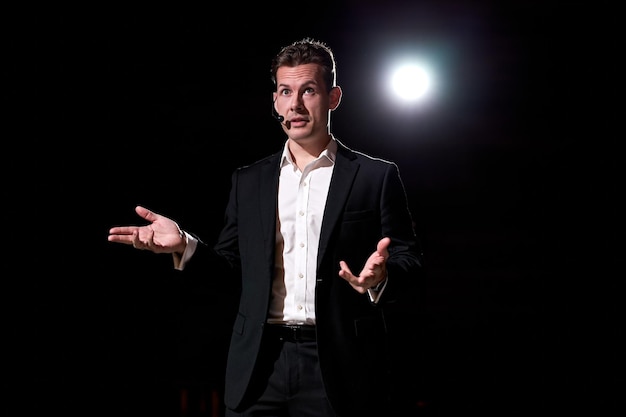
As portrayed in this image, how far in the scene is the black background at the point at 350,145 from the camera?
10.4 ft

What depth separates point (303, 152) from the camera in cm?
189

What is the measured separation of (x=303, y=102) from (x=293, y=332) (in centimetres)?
66

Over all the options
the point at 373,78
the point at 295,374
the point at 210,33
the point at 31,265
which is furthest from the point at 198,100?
the point at 295,374

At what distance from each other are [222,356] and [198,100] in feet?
4.35

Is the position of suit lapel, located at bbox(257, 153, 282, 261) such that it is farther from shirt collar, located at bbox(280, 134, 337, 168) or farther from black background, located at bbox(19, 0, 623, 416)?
black background, located at bbox(19, 0, 623, 416)

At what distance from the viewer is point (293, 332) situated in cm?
174

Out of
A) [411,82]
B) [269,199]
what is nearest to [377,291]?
[269,199]

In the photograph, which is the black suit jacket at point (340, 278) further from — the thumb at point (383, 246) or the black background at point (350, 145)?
the black background at point (350, 145)

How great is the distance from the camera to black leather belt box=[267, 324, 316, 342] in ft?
5.65

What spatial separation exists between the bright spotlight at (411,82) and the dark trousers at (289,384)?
1902 mm

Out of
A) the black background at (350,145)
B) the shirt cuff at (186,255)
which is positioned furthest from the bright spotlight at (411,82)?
the shirt cuff at (186,255)

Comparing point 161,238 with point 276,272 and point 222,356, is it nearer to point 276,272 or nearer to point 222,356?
point 276,272

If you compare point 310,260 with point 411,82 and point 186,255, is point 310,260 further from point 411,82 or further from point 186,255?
point 411,82

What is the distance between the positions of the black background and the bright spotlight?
Result: 0.10 metres
